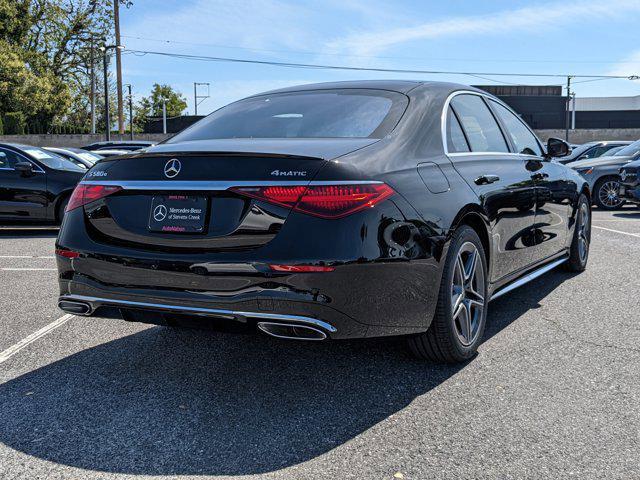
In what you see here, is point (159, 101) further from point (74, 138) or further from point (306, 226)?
point (306, 226)

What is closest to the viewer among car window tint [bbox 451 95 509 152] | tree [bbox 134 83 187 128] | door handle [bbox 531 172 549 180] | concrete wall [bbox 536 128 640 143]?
car window tint [bbox 451 95 509 152]

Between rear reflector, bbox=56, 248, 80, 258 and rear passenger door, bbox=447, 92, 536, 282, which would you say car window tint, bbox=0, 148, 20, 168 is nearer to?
rear reflector, bbox=56, 248, 80, 258

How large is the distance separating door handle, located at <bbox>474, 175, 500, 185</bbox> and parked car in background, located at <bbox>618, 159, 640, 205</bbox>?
9.98m

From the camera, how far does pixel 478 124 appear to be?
15.6ft

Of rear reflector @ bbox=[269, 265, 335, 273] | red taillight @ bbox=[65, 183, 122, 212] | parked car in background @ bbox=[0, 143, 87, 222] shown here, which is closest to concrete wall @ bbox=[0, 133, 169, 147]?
parked car in background @ bbox=[0, 143, 87, 222]

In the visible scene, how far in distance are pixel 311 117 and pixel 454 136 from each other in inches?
34.6

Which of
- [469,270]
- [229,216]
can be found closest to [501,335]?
[469,270]

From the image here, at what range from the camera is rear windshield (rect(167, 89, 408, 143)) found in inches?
150

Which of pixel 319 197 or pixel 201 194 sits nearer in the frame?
pixel 319 197

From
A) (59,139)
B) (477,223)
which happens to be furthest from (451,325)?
(59,139)

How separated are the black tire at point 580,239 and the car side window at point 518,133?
106 centimetres

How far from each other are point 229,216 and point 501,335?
2.27 meters

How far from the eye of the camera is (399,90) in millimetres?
4188

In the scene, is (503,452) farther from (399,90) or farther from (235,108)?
(235,108)
